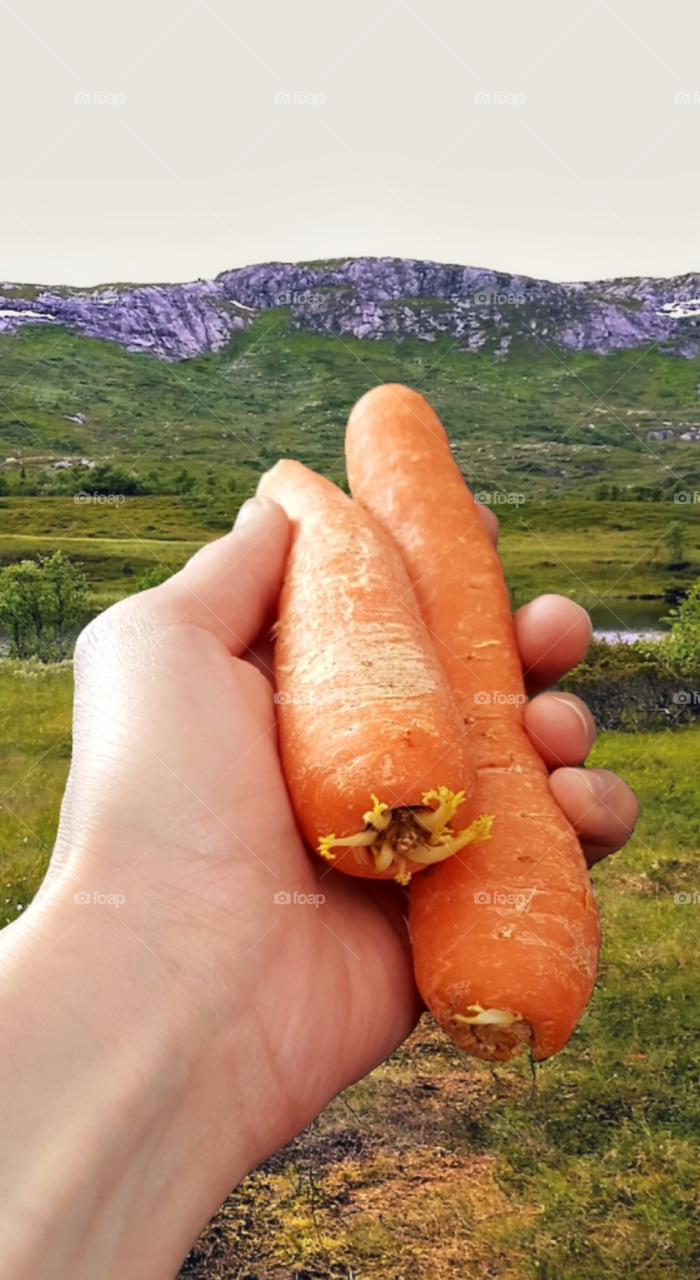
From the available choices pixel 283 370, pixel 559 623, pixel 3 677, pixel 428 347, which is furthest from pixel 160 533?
pixel 559 623

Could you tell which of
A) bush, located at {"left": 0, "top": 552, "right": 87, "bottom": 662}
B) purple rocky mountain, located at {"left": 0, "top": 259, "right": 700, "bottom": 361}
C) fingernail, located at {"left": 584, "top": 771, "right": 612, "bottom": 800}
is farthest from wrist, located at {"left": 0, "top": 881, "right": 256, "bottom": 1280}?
purple rocky mountain, located at {"left": 0, "top": 259, "right": 700, "bottom": 361}

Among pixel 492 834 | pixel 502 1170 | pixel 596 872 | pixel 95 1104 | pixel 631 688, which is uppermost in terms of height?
pixel 492 834

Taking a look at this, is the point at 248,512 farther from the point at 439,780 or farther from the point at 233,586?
the point at 439,780

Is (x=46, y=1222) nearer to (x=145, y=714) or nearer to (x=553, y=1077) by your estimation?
(x=145, y=714)

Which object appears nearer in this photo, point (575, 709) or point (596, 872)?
point (575, 709)

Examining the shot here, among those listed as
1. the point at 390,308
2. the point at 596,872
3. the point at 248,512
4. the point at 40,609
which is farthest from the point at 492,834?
the point at 390,308

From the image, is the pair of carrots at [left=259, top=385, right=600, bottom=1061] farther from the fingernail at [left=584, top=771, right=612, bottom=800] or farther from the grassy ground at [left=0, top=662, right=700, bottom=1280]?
the grassy ground at [left=0, top=662, right=700, bottom=1280]
